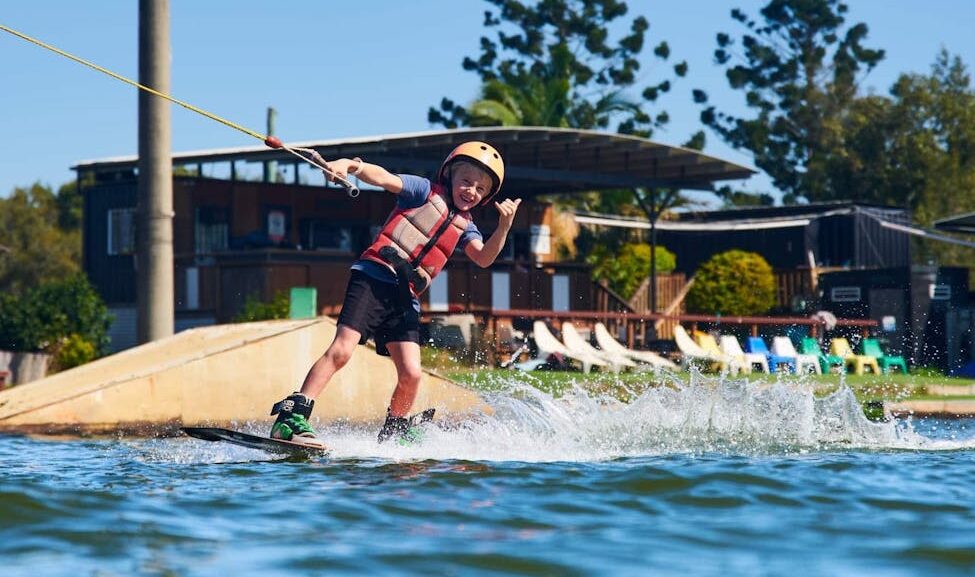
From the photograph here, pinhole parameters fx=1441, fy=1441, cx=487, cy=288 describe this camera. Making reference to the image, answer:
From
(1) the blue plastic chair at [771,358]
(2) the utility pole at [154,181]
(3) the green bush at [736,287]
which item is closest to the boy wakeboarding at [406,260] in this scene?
(2) the utility pole at [154,181]

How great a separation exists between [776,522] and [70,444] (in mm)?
5793

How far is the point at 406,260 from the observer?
8445mm

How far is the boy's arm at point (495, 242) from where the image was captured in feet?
26.4

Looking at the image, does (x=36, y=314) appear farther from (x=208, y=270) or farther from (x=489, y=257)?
(x=489, y=257)

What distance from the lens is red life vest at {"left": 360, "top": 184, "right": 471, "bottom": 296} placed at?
8.43m

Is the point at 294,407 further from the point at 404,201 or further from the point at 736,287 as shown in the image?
the point at 736,287

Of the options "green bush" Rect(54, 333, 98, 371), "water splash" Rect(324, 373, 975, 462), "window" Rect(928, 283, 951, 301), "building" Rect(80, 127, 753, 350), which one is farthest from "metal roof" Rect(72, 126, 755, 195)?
"water splash" Rect(324, 373, 975, 462)

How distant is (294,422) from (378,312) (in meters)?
0.86

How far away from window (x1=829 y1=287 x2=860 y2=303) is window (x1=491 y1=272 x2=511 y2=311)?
23.0ft

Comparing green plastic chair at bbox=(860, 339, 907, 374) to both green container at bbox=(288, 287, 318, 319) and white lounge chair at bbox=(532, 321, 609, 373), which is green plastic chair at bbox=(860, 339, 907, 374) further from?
green container at bbox=(288, 287, 318, 319)

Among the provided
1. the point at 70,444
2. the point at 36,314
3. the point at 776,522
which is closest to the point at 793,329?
the point at 36,314

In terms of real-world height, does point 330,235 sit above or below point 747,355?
above

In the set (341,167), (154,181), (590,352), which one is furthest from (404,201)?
(590,352)

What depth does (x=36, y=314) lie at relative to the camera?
72.2ft
